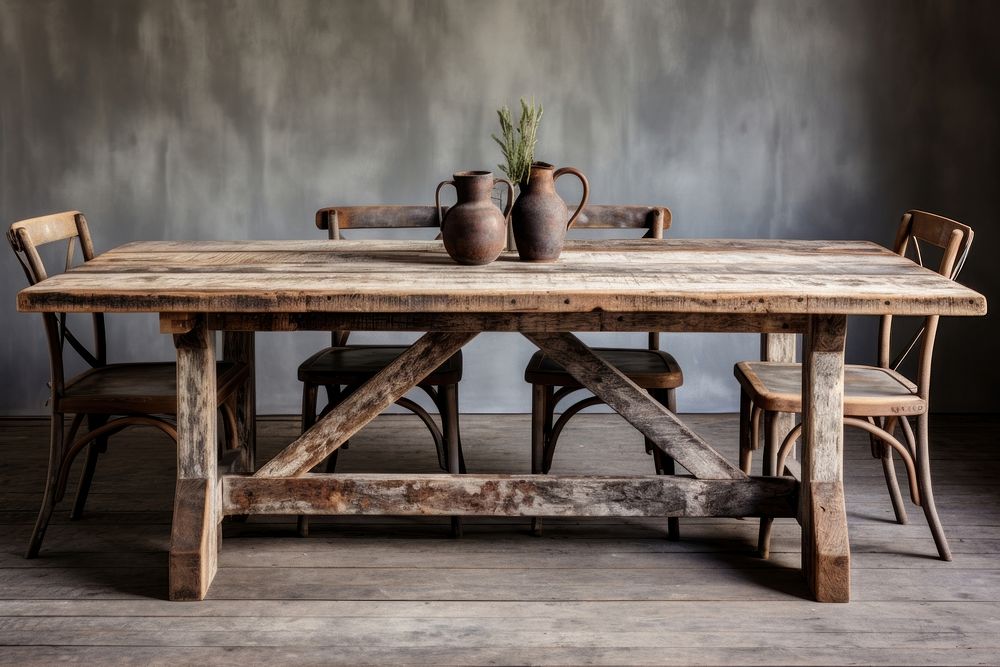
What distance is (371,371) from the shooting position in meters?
2.91

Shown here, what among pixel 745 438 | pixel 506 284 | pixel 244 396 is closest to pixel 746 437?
pixel 745 438

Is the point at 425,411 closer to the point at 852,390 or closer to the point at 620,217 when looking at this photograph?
the point at 620,217

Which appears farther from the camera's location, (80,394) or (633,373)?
(633,373)

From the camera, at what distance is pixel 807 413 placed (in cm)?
253

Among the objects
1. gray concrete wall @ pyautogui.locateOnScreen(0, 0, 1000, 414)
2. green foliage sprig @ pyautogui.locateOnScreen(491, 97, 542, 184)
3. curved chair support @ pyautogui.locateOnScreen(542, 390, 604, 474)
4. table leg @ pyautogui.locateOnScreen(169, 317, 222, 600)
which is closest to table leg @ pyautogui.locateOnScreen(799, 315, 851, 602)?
curved chair support @ pyautogui.locateOnScreen(542, 390, 604, 474)

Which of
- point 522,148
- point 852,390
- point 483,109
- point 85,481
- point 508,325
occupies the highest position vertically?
point 483,109

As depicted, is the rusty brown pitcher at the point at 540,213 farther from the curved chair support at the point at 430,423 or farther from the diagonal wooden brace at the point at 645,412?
the curved chair support at the point at 430,423

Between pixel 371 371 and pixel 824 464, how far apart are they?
4.05ft

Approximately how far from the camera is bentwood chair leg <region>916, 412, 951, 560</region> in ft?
8.92

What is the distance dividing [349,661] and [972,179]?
10.5 ft

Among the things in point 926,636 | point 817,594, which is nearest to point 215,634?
point 817,594

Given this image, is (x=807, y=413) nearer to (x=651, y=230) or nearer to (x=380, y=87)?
(x=651, y=230)

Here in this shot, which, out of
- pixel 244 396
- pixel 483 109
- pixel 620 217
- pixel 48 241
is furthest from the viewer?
pixel 483 109

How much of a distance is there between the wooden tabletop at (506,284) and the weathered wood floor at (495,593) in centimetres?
72
